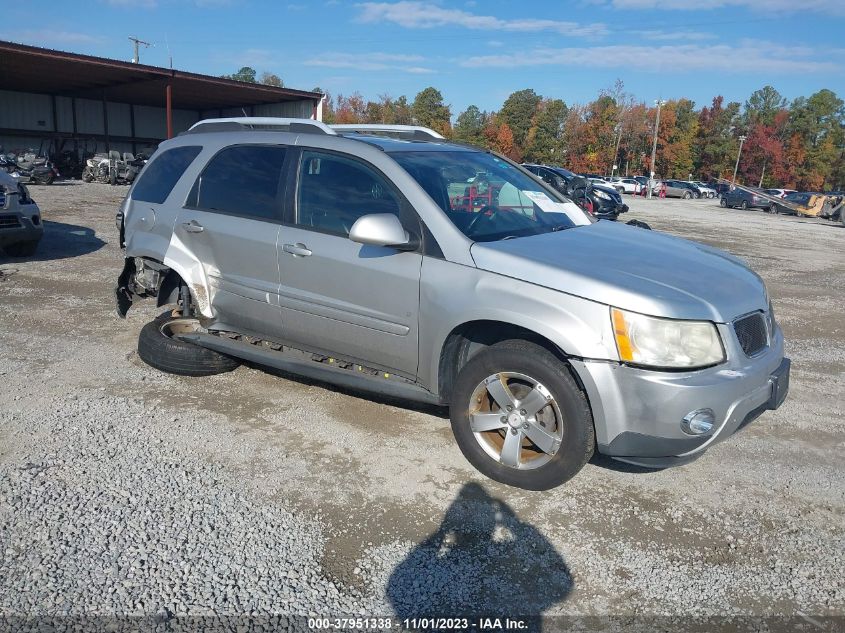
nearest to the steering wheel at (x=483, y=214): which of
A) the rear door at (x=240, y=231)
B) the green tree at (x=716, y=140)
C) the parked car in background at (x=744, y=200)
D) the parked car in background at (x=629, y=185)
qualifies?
the rear door at (x=240, y=231)

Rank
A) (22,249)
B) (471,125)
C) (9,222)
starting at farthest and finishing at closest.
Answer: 1. (471,125)
2. (22,249)
3. (9,222)

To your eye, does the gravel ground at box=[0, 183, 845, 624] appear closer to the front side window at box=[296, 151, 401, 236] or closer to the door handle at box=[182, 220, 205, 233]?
the door handle at box=[182, 220, 205, 233]

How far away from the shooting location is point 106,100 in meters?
41.3

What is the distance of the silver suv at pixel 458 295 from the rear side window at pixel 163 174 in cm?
3

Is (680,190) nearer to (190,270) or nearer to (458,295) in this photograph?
(190,270)

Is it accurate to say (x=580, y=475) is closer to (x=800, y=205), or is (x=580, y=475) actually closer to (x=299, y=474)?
(x=299, y=474)

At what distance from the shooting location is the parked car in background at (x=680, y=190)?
179ft

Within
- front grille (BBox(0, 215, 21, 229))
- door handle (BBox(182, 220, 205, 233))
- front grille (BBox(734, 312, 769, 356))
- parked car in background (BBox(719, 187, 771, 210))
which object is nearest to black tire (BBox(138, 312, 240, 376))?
door handle (BBox(182, 220, 205, 233))

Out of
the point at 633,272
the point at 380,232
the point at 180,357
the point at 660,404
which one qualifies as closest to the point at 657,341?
the point at 660,404

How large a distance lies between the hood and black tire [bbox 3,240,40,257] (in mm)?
8724

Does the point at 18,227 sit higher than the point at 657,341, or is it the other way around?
the point at 657,341

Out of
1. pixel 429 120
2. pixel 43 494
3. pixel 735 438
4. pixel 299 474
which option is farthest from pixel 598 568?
pixel 429 120

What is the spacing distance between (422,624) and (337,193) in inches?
104

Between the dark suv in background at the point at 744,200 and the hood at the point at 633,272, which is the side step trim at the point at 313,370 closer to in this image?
the hood at the point at 633,272
